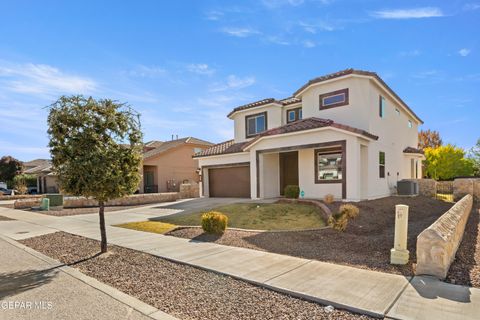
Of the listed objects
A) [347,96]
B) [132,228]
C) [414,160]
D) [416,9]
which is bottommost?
[132,228]

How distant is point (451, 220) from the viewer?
7.18 m

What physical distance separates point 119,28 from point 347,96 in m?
12.2

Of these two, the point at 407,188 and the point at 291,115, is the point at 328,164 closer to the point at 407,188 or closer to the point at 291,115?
the point at 291,115

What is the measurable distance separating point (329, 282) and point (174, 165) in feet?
101

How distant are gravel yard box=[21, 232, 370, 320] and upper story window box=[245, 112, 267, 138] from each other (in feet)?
50.7

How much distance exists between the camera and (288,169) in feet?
63.5

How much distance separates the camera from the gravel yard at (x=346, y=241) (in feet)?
22.4

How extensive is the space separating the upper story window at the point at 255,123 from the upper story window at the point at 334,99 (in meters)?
5.17

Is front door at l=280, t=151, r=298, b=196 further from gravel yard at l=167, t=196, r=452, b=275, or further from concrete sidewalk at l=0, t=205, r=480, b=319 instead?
concrete sidewalk at l=0, t=205, r=480, b=319

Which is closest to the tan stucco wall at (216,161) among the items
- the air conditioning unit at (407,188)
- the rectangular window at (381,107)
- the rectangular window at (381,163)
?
the rectangular window at (381,163)

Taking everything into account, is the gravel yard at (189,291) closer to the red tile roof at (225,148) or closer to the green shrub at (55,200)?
the red tile roof at (225,148)

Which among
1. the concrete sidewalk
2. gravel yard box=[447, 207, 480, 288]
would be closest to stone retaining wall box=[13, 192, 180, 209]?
the concrete sidewalk

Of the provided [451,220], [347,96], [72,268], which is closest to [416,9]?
[347,96]

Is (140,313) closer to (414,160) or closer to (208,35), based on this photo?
(208,35)
